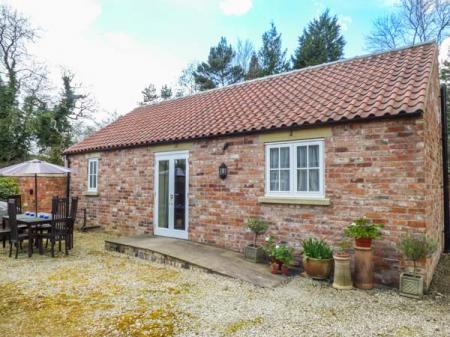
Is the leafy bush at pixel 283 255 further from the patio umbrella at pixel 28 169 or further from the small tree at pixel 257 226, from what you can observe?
the patio umbrella at pixel 28 169

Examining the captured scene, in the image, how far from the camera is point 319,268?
5.98 m

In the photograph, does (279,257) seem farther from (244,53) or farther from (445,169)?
(244,53)

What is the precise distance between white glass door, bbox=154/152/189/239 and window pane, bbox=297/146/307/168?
11.5ft

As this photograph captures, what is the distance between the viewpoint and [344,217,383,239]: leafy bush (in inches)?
218

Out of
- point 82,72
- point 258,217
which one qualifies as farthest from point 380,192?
point 82,72

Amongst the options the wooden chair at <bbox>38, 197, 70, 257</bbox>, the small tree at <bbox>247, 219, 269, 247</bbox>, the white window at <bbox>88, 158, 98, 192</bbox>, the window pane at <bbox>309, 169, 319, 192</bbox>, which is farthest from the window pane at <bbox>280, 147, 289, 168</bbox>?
the white window at <bbox>88, 158, 98, 192</bbox>

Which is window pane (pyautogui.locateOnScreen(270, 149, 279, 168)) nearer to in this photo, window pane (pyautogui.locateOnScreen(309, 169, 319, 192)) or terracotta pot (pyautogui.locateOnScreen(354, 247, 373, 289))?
window pane (pyautogui.locateOnScreen(309, 169, 319, 192))

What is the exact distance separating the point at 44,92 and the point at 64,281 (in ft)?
66.4

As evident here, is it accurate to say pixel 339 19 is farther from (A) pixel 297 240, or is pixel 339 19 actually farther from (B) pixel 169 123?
(A) pixel 297 240

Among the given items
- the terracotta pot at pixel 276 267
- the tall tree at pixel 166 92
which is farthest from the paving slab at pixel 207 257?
the tall tree at pixel 166 92

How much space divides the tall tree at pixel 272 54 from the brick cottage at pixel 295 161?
1762cm

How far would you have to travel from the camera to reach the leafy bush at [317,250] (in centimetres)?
606

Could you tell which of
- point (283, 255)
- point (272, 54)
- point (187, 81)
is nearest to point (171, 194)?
point (283, 255)

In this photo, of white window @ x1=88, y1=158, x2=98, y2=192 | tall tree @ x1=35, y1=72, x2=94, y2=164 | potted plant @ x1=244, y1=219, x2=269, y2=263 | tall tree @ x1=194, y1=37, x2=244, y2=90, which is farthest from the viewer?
tall tree @ x1=194, y1=37, x2=244, y2=90
